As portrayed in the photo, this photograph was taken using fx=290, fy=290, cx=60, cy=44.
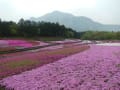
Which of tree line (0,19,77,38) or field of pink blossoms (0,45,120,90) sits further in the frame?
tree line (0,19,77,38)

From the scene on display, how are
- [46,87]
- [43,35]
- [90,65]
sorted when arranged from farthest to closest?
[43,35]
[90,65]
[46,87]

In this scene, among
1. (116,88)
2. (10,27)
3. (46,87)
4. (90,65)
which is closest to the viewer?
(116,88)

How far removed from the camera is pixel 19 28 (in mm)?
104750

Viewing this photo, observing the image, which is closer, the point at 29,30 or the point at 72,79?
the point at 72,79

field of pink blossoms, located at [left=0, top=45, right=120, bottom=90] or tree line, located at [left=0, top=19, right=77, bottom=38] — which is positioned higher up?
tree line, located at [left=0, top=19, right=77, bottom=38]

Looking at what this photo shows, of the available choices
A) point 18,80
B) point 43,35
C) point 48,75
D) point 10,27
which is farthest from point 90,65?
point 43,35

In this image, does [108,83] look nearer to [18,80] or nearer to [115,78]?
[115,78]

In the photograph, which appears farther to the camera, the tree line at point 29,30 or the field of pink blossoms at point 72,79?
the tree line at point 29,30

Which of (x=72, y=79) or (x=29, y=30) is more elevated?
(x=29, y=30)

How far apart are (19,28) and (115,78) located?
91798mm

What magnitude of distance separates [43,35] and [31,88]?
331 feet

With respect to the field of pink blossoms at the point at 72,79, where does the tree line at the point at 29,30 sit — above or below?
above

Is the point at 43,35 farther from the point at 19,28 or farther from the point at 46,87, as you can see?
the point at 46,87

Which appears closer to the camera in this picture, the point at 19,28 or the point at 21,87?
the point at 21,87
